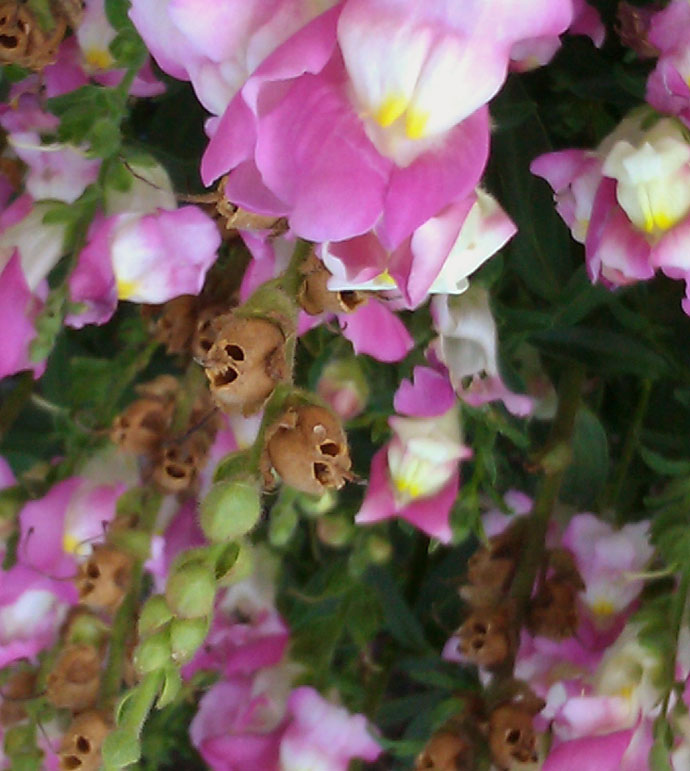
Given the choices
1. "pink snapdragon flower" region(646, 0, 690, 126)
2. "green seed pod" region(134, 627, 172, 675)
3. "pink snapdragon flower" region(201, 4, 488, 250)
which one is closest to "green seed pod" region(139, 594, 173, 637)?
"green seed pod" region(134, 627, 172, 675)

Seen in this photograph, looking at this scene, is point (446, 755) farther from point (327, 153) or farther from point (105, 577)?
point (327, 153)

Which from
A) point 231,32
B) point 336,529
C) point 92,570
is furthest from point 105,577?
point 231,32

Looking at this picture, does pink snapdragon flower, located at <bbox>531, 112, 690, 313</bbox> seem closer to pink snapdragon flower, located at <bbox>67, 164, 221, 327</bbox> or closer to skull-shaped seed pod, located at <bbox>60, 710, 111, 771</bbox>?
pink snapdragon flower, located at <bbox>67, 164, 221, 327</bbox>

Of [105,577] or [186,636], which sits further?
[105,577]

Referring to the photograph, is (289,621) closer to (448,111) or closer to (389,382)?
(389,382)

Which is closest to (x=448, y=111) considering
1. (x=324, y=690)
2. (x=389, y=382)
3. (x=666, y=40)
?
(x=666, y=40)

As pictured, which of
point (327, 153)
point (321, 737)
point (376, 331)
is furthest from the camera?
point (321, 737)

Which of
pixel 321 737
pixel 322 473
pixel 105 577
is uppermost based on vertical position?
pixel 322 473
